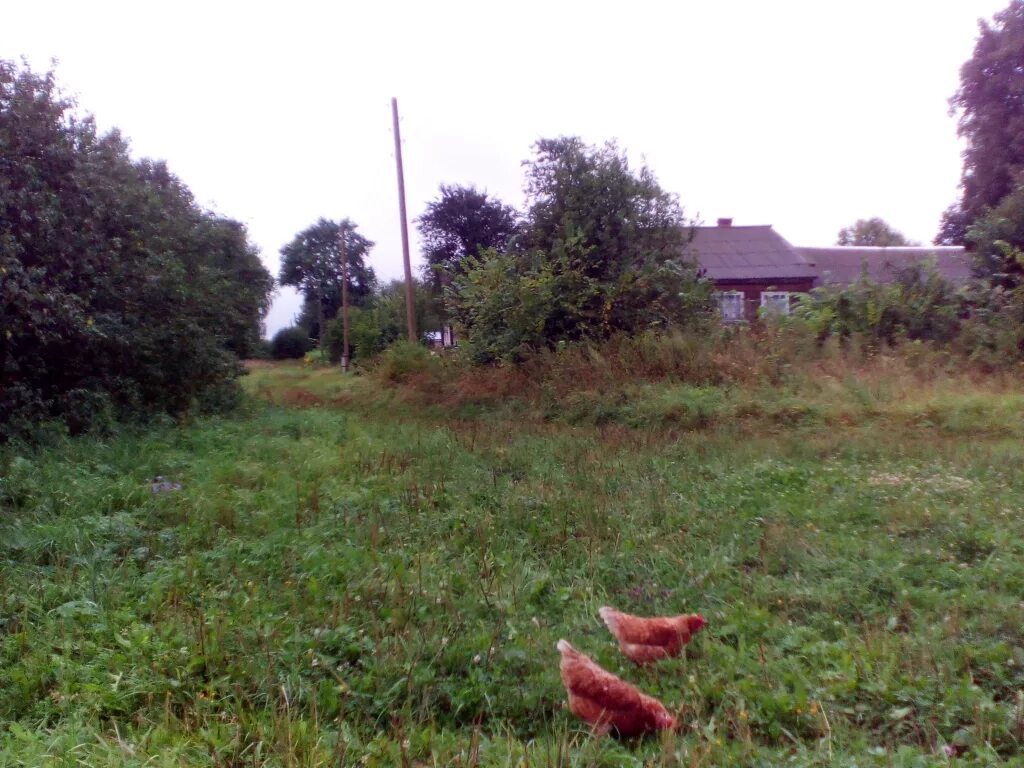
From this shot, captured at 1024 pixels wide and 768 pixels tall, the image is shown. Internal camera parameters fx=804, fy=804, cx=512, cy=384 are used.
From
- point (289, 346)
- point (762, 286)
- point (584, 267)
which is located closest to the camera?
point (584, 267)

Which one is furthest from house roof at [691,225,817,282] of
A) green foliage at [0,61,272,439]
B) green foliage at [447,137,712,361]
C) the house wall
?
green foliage at [0,61,272,439]

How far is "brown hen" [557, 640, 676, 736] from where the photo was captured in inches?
137

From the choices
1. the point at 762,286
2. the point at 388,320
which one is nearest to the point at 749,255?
the point at 762,286

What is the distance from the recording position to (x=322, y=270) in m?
58.4

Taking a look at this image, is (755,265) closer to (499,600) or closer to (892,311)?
(892,311)

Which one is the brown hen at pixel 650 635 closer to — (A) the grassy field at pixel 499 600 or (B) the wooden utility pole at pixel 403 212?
(A) the grassy field at pixel 499 600

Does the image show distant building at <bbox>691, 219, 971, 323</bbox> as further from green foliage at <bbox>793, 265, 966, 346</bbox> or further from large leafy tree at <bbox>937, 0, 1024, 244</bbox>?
green foliage at <bbox>793, 265, 966, 346</bbox>

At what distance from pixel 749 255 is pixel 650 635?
2680 cm

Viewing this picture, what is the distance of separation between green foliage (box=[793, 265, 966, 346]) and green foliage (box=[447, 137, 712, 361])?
101 inches

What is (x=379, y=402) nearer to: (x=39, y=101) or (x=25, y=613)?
(x=39, y=101)

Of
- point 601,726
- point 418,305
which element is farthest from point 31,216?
point 418,305

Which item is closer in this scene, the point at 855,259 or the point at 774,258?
the point at 774,258

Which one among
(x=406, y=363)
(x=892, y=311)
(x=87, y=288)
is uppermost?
(x=87, y=288)

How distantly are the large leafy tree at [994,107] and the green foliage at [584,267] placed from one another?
1263 cm
